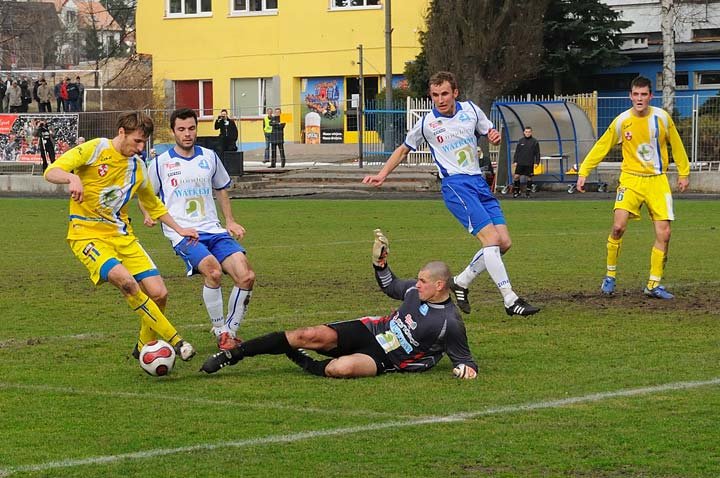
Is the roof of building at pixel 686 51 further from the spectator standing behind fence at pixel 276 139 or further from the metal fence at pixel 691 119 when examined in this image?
the spectator standing behind fence at pixel 276 139

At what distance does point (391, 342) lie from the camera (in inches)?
357

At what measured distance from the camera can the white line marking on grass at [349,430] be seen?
6.71 meters

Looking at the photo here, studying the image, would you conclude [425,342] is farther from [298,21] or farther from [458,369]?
[298,21]

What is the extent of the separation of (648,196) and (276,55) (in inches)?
1704

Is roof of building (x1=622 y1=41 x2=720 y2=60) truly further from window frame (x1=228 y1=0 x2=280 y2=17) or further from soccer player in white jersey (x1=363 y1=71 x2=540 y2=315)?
soccer player in white jersey (x1=363 y1=71 x2=540 y2=315)

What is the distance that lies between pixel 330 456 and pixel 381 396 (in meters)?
1.57

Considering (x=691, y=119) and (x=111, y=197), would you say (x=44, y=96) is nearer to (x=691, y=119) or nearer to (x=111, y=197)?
(x=691, y=119)

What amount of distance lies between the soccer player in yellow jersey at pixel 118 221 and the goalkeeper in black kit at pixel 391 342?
32.3 inches

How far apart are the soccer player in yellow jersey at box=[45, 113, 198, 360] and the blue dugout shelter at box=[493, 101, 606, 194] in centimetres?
2648

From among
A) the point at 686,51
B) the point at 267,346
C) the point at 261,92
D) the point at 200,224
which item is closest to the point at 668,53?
the point at 686,51

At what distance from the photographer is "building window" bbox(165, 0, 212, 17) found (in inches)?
2248

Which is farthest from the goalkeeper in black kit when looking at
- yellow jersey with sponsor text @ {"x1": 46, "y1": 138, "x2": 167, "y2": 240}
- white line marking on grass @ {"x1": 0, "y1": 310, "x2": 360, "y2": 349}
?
white line marking on grass @ {"x1": 0, "y1": 310, "x2": 360, "y2": 349}

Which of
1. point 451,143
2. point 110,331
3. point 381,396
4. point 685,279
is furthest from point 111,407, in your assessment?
point 685,279

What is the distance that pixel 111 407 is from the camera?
8141 millimetres
